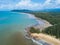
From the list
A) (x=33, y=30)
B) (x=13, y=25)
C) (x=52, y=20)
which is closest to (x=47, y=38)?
(x=33, y=30)

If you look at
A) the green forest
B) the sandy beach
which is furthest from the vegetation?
the green forest

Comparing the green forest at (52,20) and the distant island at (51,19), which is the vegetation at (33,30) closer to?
the distant island at (51,19)

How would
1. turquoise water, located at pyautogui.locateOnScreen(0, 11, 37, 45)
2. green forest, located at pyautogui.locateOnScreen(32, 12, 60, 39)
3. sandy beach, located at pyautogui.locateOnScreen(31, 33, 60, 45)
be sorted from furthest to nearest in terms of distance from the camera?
1. turquoise water, located at pyautogui.locateOnScreen(0, 11, 37, 45)
2. green forest, located at pyautogui.locateOnScreen(32, 12, 60, 39)
3. sandy beach, located at pyautogui.locateOnScreen(31, 33, 60, 45)

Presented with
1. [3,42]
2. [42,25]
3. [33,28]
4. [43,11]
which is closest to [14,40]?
[3,42]

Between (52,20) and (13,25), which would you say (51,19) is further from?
(13,25)

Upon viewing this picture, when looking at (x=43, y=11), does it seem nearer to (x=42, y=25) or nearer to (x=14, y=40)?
(x=42, y=25)

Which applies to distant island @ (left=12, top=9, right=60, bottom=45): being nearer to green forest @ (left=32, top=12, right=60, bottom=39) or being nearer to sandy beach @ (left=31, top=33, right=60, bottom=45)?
green forest @ (left=32, top=12, right=60, bottom=39)

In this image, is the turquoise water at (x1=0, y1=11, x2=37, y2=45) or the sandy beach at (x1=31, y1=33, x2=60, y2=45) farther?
the turquoise water at (x1=0, y1=11, x2=37, y2=45)

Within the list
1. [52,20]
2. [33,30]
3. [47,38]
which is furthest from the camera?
[52,20]
